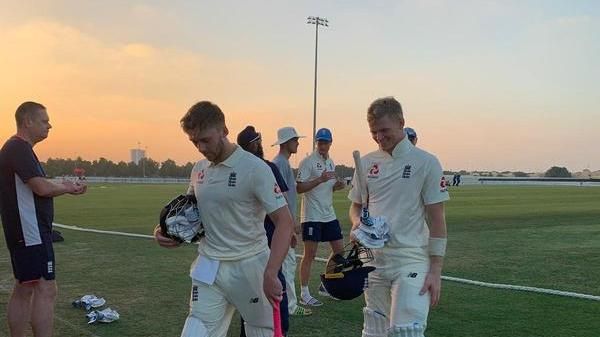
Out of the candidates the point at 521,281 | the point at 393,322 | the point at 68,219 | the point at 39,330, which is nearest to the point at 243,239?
the point at 393,322

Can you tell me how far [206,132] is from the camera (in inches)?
145

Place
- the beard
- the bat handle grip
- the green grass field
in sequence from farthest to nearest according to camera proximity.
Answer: the green grass field, the beard, the bat handle grip

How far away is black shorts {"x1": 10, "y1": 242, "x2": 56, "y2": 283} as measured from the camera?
513cm

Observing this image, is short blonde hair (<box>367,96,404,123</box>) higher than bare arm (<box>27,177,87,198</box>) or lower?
higher

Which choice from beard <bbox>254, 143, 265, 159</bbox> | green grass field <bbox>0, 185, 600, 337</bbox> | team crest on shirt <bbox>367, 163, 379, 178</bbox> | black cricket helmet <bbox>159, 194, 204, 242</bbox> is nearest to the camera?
black cricket helmet <bbox>159, 194, 204, 242</bbox>

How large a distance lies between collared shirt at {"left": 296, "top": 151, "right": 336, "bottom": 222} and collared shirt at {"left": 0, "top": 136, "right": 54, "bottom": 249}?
3.74m

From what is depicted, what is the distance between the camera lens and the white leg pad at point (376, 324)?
4.21 meters

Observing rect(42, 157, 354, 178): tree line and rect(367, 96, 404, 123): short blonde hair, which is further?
rect(42, 157, 354, 178): tree line

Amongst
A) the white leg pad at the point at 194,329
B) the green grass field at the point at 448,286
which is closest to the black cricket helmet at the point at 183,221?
the white leg pad at the point at 194,329

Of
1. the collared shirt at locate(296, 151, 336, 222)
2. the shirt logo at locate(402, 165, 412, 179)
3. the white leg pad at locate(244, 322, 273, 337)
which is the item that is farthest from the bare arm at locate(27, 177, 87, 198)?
the collared shirt at locate(296, 151, 336, 222)

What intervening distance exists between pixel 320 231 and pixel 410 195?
418 cm

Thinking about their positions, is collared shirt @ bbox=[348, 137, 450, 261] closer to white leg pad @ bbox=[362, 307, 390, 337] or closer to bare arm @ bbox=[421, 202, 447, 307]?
bare arm @ bbox=[421, 202, 447, 307]

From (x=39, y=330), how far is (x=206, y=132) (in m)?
2.87

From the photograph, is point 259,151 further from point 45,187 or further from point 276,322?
point 276,322
